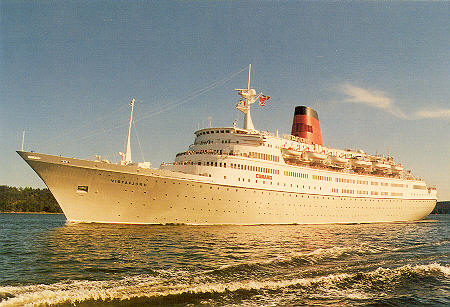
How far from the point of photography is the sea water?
30.9 feet

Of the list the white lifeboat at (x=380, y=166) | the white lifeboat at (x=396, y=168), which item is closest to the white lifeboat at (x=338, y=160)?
the white lifeboat at (x=380, y=166)

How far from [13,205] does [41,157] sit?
85788mm

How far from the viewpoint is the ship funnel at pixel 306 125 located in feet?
144

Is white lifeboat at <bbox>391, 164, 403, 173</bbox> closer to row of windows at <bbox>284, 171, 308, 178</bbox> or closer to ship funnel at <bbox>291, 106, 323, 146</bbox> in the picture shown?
ship funnel at <bbox>291, 106, 323, 146</bbox>

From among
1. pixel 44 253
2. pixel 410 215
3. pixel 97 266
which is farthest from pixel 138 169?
pixel 410 215

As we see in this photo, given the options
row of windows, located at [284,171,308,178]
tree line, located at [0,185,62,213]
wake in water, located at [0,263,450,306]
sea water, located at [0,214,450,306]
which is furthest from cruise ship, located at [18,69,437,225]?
tree line, located at [0,185,62,213]

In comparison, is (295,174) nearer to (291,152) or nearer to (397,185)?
(291,152)

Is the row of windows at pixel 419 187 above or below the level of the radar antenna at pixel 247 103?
below

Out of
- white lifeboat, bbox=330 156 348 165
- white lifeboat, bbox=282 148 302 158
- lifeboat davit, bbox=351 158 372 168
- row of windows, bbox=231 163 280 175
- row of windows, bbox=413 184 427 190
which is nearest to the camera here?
row of windows, bbox=231 163 280 175

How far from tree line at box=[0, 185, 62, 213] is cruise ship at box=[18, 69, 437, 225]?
249 feet

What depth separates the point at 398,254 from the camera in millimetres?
17703

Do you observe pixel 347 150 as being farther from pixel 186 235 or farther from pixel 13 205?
pixel 13 205

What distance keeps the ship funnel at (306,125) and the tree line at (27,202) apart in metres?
79.5

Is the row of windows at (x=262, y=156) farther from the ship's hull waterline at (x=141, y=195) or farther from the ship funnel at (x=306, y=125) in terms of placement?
the ship funnel at (x=306, y=125)
